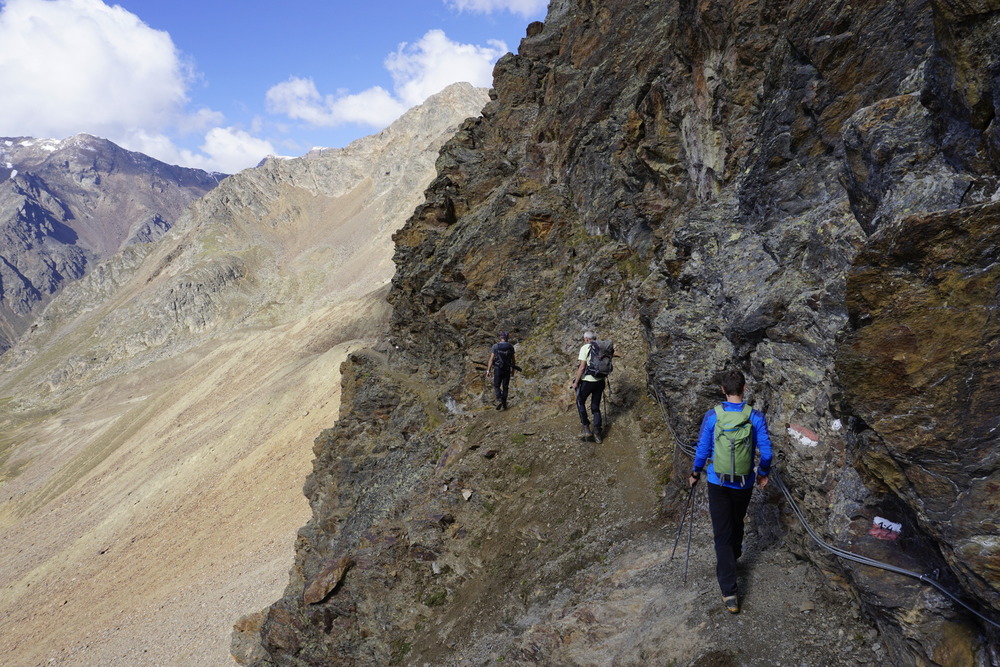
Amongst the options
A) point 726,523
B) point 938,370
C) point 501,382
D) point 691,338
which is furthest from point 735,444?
point 501,382

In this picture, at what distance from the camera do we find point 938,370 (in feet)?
13.3

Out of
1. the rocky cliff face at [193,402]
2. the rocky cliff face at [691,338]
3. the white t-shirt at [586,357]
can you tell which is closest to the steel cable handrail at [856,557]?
the rocky cliff face at [691,338]

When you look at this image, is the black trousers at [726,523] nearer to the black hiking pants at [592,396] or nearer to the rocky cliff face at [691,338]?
the rocky cliff face at [691,338]

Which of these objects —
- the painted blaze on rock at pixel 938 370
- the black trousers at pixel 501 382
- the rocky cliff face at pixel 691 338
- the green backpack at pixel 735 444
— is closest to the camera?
the painted blaze on rock at pixel 938 370

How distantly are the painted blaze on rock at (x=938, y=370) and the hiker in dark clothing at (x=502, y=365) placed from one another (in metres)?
9.38

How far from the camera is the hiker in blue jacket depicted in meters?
5.47

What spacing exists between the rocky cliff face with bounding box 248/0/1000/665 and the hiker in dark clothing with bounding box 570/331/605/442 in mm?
485

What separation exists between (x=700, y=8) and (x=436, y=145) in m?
A: 110

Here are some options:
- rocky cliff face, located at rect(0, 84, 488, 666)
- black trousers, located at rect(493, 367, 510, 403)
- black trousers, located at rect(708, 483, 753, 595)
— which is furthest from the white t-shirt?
rocky cliff face, located at rect(0, 84, 488, 666)

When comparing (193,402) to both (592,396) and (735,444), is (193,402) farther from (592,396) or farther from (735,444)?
(735,444)

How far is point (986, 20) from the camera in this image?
4613 mm

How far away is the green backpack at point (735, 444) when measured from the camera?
5445 mm

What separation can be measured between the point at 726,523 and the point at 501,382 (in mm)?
8597

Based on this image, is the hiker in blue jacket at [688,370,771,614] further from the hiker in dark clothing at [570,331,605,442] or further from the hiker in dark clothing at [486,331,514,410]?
the hiker in dark clothing at [486,331,514,410]
